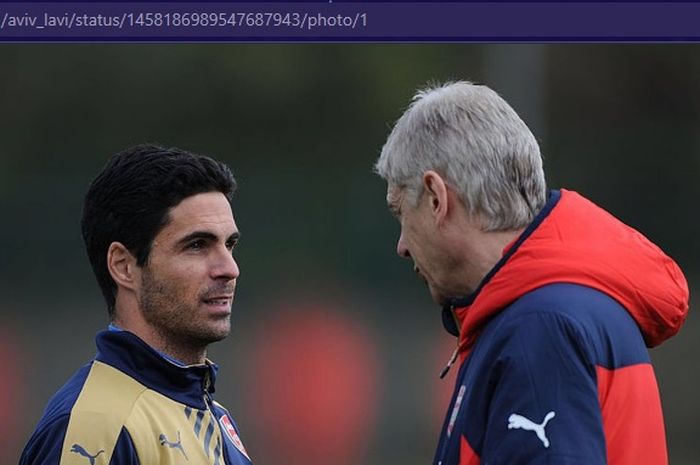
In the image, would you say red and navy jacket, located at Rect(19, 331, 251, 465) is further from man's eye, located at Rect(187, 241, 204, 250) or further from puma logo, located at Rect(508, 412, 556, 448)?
puma logo, located at Rect(508, 412, 556, 448)

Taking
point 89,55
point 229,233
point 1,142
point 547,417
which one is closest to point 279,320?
point 1,142

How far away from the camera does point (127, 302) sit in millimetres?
3275

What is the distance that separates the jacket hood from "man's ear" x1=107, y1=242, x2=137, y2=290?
965 mm

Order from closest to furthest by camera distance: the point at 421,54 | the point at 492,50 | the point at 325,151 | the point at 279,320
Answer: the point at 279,320 < the point at 492,50 < the point at 325,151 < the point at 421,54

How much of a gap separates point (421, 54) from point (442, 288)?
15730 mm

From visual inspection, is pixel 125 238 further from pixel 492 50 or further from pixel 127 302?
pixel 492 50

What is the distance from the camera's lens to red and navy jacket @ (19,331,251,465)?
115 inches

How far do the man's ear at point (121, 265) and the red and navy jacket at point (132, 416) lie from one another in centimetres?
15

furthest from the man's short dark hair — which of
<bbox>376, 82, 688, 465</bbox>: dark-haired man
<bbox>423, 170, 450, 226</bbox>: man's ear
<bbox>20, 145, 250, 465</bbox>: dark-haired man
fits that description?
<bbox>423, 170, 450, 226</bbox>: man's ear

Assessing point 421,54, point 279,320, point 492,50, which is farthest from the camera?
point 421,54

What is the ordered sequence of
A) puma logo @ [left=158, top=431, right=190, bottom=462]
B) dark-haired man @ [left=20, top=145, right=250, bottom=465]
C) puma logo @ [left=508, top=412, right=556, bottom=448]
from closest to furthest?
1. puma logo @ [left=508, top=412, right=556, bottom=448]
2. puma logo @ [left=158, top=431, right=190, bottom=462]
3. dark-haired man @ [left=20, top=145, right=250, bottom=465]

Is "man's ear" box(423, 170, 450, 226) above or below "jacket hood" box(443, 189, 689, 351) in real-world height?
above

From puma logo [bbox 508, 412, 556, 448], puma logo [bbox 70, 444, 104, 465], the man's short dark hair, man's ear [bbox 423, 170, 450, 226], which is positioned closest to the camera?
puma logo [bbox 508, 412, 556, 448]

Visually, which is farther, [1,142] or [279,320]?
[1,142]
